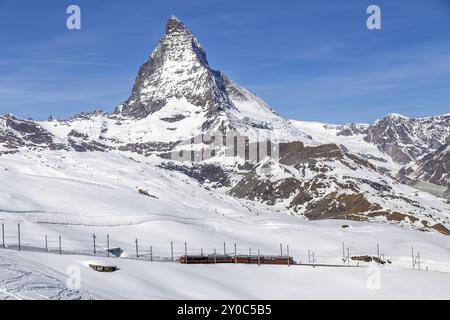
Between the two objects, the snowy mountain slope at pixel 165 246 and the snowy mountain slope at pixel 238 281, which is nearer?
the snowy mountain slope at pixel 238 281

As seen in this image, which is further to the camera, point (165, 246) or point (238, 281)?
point (165, 246)

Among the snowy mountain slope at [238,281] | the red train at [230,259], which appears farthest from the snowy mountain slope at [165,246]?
the red train at [230,259]

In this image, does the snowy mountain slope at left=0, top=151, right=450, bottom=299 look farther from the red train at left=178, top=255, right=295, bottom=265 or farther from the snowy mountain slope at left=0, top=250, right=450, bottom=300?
the red train at left=178, top=255, right=295, bottom=265

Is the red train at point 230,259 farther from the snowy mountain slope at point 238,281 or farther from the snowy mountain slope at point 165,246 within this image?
the snowy mountain slope at point 165,246

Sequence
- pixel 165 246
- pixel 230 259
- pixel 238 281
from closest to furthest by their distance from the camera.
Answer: pixel 238 281 < pixel 230 259 < pixel 165 246

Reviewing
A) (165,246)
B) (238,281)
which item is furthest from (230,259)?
(165,246)

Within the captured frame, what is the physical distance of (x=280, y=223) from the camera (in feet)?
530

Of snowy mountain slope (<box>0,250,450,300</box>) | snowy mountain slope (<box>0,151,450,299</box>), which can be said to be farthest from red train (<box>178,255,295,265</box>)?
snowy mountain slope (<box>0,151,450,299</box>)

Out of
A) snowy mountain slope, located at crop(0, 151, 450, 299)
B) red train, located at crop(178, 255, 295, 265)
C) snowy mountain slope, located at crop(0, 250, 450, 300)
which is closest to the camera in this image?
snowy mountain slope, located at crop(0, 250, 450, 300)

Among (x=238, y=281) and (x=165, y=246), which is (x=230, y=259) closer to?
(x=238, y=281)

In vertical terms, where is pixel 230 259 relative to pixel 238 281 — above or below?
above

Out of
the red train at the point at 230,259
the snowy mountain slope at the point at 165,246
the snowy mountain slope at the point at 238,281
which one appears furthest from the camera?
the red train at the point at 230,259
